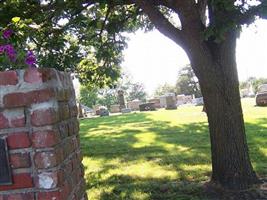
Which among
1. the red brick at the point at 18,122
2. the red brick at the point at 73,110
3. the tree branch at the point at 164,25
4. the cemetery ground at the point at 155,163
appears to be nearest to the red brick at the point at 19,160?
the red brick at the point at 18,122

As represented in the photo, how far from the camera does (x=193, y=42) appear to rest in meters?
6.95

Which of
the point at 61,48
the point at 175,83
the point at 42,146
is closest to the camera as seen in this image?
the point at 42,146

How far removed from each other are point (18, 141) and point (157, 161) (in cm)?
732

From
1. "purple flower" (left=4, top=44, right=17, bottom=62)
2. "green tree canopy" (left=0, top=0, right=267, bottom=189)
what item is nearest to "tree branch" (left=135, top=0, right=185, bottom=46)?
"green tree canopy" (left=0, top=0, right=267, bottom=189)

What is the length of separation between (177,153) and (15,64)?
318 inches

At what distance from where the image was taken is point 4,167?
2.45 m

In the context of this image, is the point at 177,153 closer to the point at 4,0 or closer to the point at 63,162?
the point at 4,0

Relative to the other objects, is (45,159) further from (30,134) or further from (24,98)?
(24,98)

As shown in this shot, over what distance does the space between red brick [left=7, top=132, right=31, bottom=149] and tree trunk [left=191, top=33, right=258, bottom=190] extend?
4786 millimetres

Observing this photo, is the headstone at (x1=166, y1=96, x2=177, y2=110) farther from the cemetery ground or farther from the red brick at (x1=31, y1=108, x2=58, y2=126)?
the red brick at (x1=31, y1=108, x2=58, y2=126)

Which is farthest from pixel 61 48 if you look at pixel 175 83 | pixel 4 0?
pixel 175 83

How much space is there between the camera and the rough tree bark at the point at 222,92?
22.7ft

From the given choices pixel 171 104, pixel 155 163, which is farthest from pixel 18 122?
pixel 171 104

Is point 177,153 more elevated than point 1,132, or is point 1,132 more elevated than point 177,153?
point 1,132
